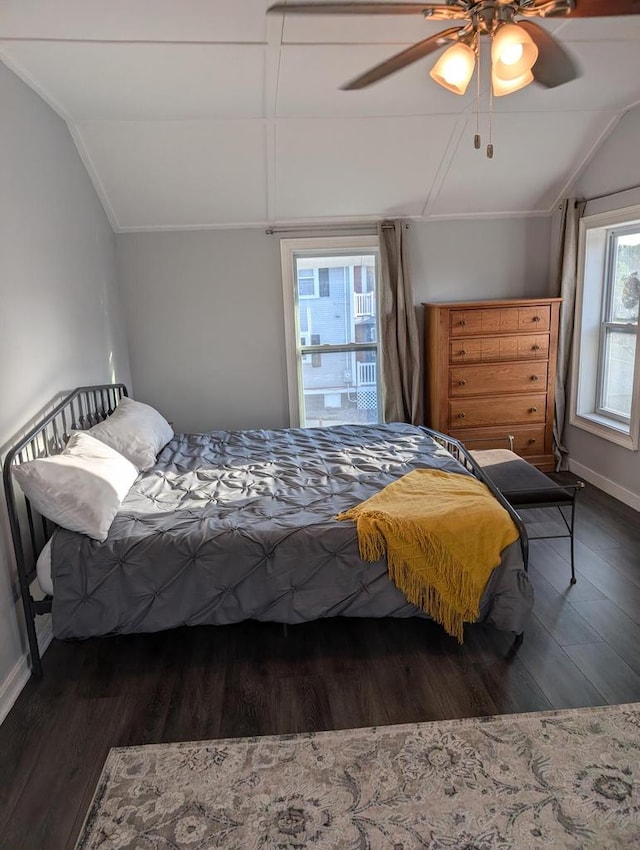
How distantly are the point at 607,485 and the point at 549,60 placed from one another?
298 centimetres

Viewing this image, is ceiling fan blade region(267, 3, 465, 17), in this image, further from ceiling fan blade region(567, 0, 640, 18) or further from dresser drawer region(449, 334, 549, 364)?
dresser drawer region(449, 334, 549, 364)

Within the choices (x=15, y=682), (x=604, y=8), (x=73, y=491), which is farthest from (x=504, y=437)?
(x=15, y=682)

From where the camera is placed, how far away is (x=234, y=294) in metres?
4.74

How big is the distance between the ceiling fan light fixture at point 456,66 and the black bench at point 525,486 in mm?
1880

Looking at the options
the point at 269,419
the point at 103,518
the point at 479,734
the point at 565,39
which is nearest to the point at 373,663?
the point at 479,734

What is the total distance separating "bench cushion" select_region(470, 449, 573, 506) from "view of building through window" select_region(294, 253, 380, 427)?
1.57m

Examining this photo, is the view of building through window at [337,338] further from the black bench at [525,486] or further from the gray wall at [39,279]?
the black bench at [525,486]

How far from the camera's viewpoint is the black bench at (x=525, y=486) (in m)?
3.17

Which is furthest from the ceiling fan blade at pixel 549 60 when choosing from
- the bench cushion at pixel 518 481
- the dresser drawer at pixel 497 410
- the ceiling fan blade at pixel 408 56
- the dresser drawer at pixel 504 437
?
the dresser drawer at pixel 504 437

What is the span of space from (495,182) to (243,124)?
1871mm

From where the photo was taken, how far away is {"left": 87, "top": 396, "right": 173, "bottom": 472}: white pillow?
3.38 metres

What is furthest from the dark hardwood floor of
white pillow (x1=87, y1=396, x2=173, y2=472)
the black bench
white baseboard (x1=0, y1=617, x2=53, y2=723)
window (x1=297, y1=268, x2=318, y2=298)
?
window (x1=297, y1=268, x2=318, y2=298)

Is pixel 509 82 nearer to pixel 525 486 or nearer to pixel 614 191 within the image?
pixel 525 486

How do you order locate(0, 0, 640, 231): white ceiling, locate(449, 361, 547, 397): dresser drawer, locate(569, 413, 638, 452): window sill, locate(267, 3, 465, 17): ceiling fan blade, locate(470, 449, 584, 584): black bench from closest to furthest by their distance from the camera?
locate(267, 3, 465, 17): ceiling fan blade → locate(0, 0, 640, 231): white ceiling → locate(470, 449, 584, 584): black bench → locate(569, 413, 638, 452): window sill → locate(449, 361, 547, 397): dresser drawer
